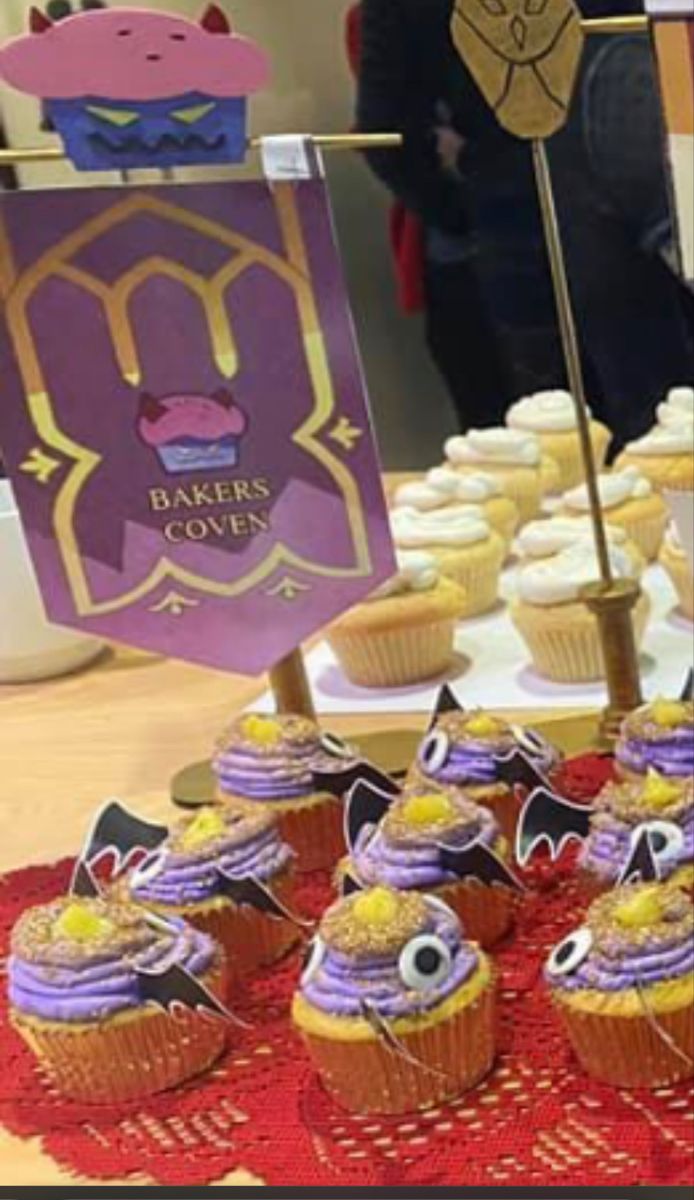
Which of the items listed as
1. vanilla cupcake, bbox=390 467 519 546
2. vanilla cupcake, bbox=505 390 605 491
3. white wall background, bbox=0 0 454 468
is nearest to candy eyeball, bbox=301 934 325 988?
vanilla cupcake, bbox=390 467 519 546

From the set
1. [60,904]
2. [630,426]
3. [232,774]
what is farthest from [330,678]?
[630,426]

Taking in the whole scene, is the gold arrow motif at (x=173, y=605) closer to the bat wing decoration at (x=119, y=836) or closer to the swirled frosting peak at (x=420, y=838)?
the bat wing decoration at (x=119, y=836)

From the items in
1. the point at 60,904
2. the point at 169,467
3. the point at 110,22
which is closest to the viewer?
the point at 60,904

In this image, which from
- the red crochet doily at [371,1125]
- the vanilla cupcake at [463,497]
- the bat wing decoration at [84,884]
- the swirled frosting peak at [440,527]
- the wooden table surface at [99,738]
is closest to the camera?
the red crochet doily at [371,1125]

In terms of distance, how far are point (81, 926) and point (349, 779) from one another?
29 cm

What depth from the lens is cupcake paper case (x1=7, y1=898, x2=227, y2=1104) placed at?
41.4 inches

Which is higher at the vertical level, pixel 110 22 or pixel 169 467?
pixel 110 22

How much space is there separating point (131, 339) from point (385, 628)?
0.45m

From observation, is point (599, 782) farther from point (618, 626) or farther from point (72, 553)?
point (72, 553)

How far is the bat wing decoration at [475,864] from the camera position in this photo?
3.75ft

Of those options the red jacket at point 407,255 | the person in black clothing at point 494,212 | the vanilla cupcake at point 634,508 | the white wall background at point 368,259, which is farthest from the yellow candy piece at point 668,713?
the red jacket at point 407,255

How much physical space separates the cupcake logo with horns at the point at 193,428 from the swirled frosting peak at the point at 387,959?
0.40 metres

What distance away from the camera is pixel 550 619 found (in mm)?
1638

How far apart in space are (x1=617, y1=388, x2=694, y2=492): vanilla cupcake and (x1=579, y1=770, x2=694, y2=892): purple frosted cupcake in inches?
32.5
